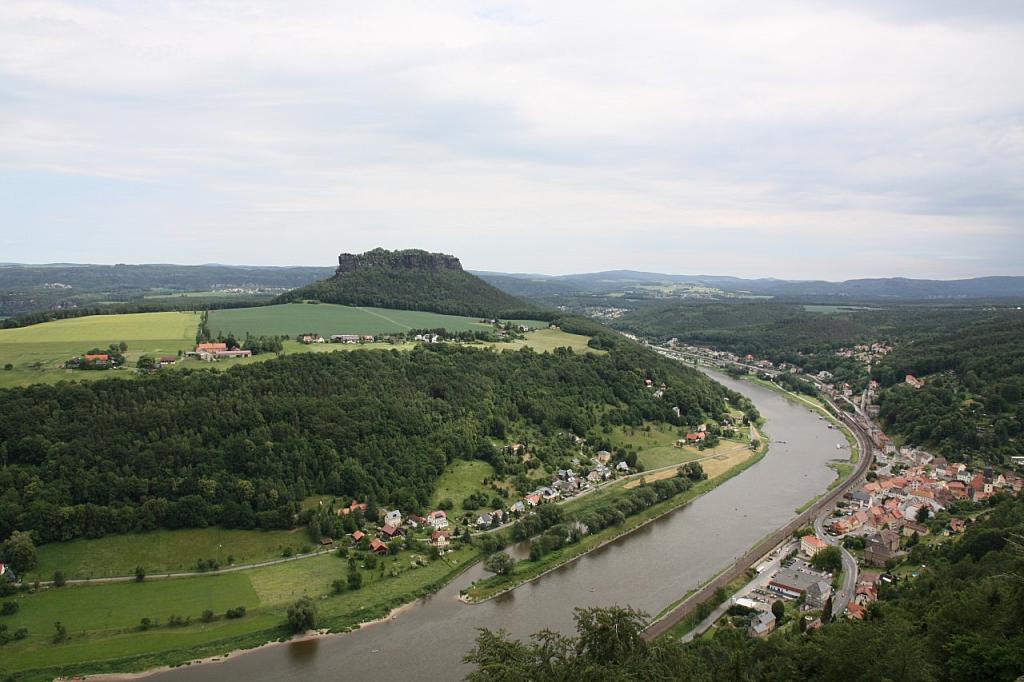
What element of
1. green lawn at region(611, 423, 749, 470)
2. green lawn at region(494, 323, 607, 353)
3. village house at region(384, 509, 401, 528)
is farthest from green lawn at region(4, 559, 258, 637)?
green lawn at region(494, 323, 607, 353)

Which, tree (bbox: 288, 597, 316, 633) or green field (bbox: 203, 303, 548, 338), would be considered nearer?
tree (bbox: 288, 597, 316, 633)

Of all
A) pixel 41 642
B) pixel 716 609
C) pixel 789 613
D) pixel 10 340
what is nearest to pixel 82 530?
pixel 41 642

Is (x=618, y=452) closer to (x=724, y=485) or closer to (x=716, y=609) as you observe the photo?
(x=724, y=485)

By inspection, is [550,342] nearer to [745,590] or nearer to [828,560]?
[828,560]

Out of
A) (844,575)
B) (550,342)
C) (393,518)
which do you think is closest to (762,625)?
(844,575)

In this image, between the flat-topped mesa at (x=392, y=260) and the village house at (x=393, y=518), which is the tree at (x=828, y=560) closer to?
the village house at (x=393, y=518)

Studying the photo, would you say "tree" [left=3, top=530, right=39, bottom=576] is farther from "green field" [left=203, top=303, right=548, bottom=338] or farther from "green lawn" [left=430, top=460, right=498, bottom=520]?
"green field" [left=203, top=303, right=548, bottom=338]

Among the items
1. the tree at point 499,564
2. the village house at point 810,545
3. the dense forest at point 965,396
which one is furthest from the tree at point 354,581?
the dense forest at point 965,396
